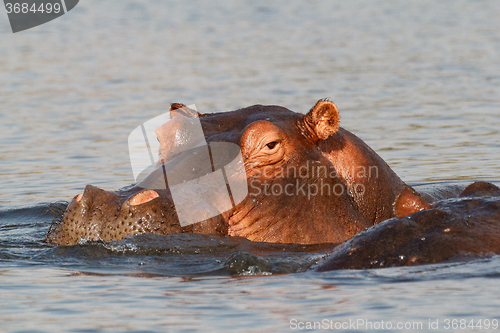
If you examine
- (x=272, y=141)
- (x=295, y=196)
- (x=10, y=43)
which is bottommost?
(x=295, y=196)

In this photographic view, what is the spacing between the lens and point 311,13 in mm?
29031

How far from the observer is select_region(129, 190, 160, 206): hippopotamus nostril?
6.31 metres

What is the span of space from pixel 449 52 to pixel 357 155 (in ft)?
45.5

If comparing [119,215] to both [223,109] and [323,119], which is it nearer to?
[323,119]

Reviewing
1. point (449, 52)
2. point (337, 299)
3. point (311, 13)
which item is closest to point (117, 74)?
point (449, 52)

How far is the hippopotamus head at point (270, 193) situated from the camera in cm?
638

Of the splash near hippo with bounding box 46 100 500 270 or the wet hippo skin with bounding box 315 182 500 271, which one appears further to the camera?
the splash near hippo with bounding box 46 100 500 270

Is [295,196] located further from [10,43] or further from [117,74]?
[10,43]

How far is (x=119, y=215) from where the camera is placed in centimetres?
634

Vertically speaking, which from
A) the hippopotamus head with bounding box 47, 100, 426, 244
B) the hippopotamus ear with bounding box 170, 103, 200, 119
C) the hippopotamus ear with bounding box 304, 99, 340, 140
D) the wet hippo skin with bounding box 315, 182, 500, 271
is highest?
the hippopotamus ear with bounding box 170, 103, 200, 119

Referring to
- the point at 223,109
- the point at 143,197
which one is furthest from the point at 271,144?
the point at 223,109

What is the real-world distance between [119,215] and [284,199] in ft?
4.49

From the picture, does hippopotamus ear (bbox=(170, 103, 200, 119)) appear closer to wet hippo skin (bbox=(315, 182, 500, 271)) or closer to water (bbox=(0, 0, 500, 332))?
water (bbox=(0, 0, 500, 332))

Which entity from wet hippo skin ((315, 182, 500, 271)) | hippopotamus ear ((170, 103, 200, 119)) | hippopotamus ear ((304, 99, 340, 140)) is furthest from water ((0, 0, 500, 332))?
hippopotamus ear ((170, 103, 200, 119))
